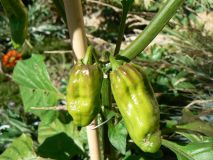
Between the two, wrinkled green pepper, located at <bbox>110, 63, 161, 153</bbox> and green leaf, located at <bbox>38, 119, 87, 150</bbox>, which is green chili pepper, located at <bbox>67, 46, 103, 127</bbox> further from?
green leaf, located at <bbox>38, 119, 87, 150</bbox>

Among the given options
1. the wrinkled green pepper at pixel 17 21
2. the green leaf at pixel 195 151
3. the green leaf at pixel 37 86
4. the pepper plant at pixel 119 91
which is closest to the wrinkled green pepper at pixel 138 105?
the pepper plant at pixel 119 91

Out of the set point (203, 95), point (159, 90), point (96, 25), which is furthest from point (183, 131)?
point (96, 25)

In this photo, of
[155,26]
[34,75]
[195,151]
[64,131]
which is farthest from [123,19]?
[64,131]

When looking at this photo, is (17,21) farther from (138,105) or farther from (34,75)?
(34,75)

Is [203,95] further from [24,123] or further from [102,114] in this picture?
[102,114]

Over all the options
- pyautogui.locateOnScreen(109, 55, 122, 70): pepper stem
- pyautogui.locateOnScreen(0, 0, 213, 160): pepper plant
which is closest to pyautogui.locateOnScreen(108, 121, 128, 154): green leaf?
pyautogui.locateOnScreen(0, 0, 213, 160): pepper plant
